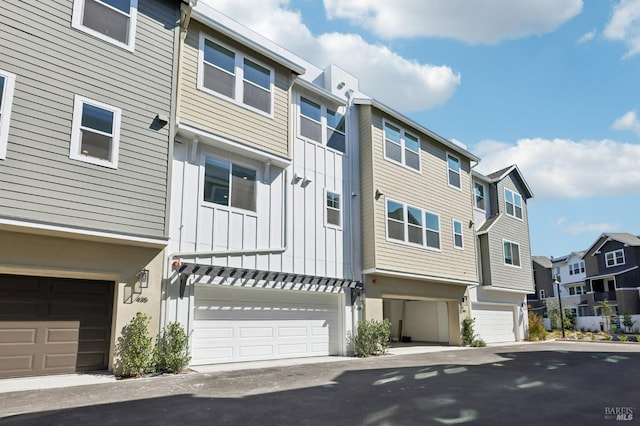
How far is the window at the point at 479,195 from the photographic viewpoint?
2125cm

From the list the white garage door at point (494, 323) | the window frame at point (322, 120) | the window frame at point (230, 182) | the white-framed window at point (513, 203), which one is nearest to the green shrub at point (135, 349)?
the window frame at point (230, 182)

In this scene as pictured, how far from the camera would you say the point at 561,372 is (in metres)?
10.1

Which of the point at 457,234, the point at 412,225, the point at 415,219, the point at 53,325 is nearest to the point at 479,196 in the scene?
the point at 457,234

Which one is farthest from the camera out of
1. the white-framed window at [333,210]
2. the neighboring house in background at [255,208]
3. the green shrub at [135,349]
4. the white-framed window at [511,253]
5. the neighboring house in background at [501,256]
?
the white-framed window at [511,253]

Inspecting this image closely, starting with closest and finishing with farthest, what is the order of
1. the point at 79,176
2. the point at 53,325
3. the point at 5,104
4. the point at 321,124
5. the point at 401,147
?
the point at 5,104 < the point at 79,176 < the point at 53,325 < the point at 321,124 < the point at 401,147

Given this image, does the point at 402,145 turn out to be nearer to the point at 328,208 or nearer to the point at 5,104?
the point at 328,208

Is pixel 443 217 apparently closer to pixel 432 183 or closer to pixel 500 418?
pixel 432 183

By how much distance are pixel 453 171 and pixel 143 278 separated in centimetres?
1399

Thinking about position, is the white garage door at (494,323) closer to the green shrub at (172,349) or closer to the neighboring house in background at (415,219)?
the neighboring house in background at (415,219)

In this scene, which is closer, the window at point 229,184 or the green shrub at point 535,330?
the window at point 229,184

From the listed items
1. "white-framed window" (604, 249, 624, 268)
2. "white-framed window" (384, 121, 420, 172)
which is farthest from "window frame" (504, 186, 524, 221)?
"white-framed window" (604, 249, 624, 268)

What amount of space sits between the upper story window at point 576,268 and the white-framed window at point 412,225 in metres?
41.8

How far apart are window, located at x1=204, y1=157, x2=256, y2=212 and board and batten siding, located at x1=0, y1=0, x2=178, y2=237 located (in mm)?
1645

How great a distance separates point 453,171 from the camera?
18906 millimetres
